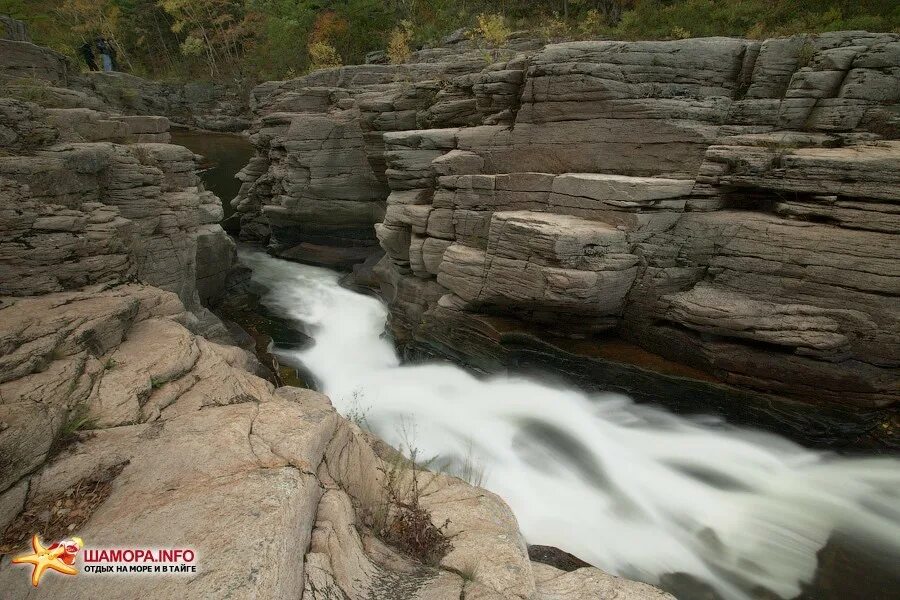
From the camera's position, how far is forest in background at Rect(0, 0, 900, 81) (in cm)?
1266

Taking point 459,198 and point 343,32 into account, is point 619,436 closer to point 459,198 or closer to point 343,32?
point 459,198

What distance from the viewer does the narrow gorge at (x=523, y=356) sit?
145 inches

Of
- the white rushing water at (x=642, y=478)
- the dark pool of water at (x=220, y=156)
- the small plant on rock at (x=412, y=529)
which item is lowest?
the white rushing water at (x=642, y=478)

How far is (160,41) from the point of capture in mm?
40250

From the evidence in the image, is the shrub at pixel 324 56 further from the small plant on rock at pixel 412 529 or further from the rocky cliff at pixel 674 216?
the small plant on rock at pixel 412 529

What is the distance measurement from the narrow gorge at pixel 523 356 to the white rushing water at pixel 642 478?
0.06 metres

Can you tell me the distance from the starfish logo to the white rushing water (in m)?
5.74

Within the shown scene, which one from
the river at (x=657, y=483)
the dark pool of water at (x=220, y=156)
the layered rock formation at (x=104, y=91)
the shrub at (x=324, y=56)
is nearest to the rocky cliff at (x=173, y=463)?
the river at (x=657, y=483)

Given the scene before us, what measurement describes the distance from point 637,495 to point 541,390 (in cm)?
302

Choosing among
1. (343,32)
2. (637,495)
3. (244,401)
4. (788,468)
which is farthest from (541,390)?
(343,32)

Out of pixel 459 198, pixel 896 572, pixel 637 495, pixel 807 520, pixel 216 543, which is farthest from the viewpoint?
pixel 459 198

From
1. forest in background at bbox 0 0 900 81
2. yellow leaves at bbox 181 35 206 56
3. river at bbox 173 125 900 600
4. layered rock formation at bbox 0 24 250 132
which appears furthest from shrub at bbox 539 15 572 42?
yellow leaves at bbox 181 35 206 56

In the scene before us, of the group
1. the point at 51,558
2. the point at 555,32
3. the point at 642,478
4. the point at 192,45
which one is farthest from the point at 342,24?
the point at 51,558

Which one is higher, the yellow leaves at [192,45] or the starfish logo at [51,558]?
the yellow leaves at [192,45]
